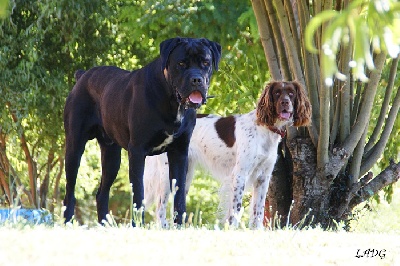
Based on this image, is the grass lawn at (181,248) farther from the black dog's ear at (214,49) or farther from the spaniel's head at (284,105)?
the spaniel's head at (284,105)

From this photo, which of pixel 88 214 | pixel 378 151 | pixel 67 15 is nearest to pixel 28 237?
pixel 378 151

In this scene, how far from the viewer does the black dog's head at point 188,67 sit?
7.20 metres

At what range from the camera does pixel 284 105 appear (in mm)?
9227

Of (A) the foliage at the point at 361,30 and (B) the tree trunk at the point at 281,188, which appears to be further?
(B) the tree trunk at the point at 281,188

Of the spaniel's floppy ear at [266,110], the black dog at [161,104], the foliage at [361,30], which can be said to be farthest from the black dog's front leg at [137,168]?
the foliage at [361,30]

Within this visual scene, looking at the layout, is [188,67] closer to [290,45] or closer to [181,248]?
[290,45]

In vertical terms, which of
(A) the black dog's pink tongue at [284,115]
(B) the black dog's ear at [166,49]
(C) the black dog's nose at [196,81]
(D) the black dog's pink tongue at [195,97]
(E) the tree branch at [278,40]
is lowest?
(A) the black dog's pink tongue at [284,115]

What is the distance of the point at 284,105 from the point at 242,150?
30.0 inches

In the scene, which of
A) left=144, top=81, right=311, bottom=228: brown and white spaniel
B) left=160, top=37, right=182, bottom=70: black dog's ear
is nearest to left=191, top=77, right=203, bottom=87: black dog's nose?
left=160, top=37, right=182, bottom=70: black dog's ear

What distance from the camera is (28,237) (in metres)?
4.90

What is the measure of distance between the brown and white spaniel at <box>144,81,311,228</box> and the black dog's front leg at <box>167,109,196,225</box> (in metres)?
1.08

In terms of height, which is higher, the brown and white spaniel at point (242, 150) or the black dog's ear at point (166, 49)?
the black dog's ear at point (166, 49)

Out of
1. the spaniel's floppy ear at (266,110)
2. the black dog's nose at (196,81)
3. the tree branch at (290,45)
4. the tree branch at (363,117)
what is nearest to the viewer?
the black dog's nose at (196,81)

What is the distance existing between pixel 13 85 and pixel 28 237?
474 inches
